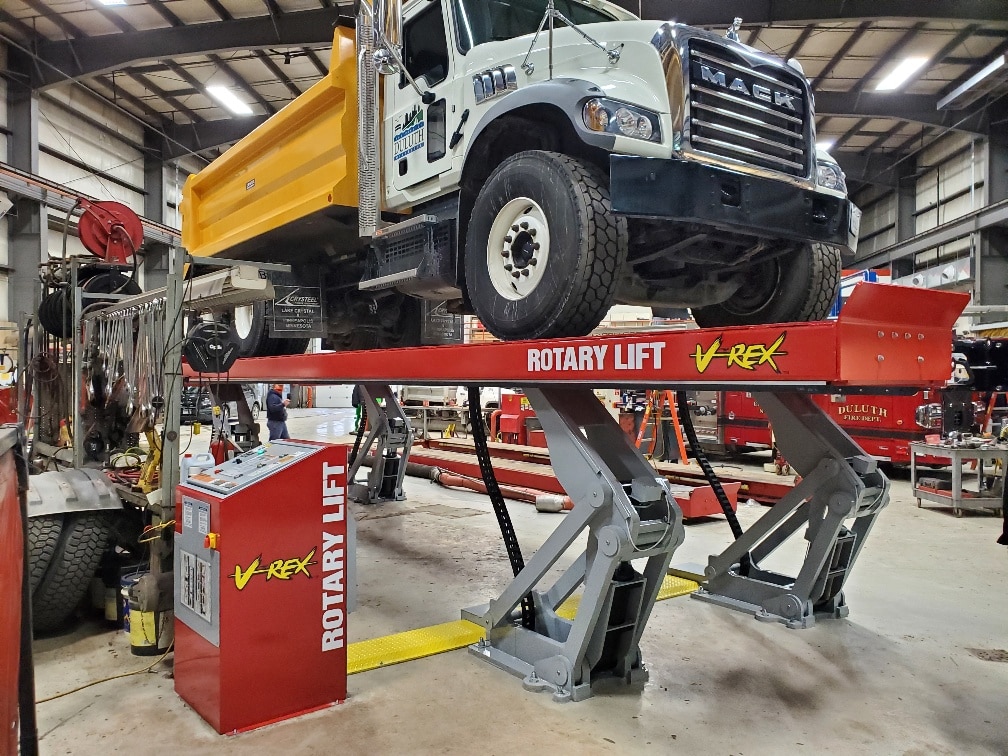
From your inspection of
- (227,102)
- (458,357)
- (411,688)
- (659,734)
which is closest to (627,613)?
(659,734)

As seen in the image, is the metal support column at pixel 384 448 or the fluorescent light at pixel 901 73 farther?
the fluorescent light at pixel 901 73

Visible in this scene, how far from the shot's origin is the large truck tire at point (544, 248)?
9.37ft

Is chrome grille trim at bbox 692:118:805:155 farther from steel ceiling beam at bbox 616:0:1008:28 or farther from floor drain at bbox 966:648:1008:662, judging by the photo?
steel ceiling beam at bbox 616:0:1008:28

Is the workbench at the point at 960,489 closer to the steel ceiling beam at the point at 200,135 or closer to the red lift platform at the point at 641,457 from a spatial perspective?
the red lift platform at the point at 641,457

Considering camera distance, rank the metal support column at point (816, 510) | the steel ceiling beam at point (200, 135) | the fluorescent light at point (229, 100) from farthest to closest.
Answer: the steel ceiling beam at point (200, 135) → the fluorescent light at point (229, 100) → the metal support column at point (816, 510)

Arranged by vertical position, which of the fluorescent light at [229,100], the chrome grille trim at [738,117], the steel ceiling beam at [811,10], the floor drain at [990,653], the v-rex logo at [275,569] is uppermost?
the fluorescent light at [229,100]

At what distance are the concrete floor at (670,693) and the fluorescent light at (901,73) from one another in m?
11.9

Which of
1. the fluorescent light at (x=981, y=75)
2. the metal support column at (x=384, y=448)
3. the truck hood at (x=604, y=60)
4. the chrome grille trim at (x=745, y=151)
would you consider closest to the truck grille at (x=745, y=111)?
the chrome grille trim at (x=745, y=151)

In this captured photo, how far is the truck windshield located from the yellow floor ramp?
2.96 metres

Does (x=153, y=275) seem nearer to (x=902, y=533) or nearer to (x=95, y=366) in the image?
(x=95, y=366)

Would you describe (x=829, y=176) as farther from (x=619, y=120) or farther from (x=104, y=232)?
(x=104, y=232)

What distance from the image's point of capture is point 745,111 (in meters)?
3.21

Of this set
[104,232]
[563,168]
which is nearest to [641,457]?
[563,168]

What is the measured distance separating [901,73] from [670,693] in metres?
14.6
